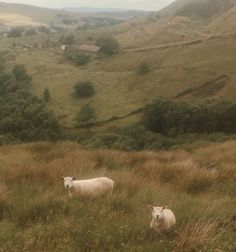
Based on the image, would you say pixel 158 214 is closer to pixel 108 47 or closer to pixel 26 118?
pixel 26 118

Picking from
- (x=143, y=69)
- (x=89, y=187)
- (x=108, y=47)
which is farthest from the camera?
(x=108, y=47)

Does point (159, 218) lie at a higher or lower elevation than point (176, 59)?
higher

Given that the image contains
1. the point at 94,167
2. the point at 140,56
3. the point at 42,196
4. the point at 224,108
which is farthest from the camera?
the point at 140,56

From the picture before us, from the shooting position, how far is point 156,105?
260 ft

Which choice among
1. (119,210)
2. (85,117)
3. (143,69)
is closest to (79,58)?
(143,69)

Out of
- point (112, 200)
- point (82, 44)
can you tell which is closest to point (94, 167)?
point (112, 200)

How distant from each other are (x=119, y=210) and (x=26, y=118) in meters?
73.1

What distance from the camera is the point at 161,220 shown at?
7.21 metres

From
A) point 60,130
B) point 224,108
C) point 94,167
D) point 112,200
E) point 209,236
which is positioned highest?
point 209,236

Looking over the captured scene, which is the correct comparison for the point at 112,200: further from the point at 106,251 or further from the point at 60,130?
the point at 60,130

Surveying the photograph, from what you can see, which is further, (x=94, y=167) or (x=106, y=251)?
(x=94, y=167)

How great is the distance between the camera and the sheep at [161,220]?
718 cm

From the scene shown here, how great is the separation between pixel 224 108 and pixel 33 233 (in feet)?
227

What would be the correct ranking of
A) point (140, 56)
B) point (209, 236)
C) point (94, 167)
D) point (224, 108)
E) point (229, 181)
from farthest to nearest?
point (140, 56) → point (224, 108) → point (94, 167) → point (229, 181) → point (209, 236)
